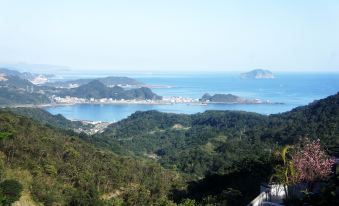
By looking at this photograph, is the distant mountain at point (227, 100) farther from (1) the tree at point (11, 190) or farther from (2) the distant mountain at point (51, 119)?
(1) the tree at point (11, 190)

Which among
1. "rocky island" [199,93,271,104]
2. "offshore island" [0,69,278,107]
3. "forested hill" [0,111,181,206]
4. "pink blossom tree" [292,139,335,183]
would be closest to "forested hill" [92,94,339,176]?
"forested hill" [0,111,181,206]

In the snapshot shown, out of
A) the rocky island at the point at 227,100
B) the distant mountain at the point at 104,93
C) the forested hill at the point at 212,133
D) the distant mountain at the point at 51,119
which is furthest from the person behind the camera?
the distant mountain at the point at 104,93

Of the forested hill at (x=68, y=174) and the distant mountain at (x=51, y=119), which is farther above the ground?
the forested hill at (x=68, y=174)

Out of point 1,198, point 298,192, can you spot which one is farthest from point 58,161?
point 298,192

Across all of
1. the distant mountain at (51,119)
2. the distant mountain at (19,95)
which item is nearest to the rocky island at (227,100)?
the distant mountain at (19,95)

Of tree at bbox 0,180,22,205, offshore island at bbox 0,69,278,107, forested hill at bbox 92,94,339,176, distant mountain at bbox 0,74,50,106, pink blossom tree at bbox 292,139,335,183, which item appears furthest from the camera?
offshore island at bbox 0,69,278,107

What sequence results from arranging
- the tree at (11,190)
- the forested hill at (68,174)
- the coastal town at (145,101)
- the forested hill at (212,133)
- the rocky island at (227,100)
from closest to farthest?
the tree at (11,190) → the forested hill at (68,174) → the forested hill at (212,133) → the rocky island at (227,100) → the coastal town at (145,101)

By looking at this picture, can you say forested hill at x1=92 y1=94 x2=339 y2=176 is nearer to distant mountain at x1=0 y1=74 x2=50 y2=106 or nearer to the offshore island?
the offshore island

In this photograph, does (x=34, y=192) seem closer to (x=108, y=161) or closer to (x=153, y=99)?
(x=108, y=161)

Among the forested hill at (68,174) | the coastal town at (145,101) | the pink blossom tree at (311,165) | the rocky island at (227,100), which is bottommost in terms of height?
the coastal town at (145,101)

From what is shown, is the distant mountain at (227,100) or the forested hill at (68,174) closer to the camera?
the forested hill at (68,174)
